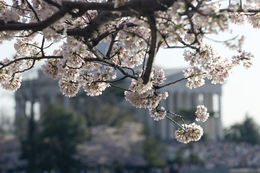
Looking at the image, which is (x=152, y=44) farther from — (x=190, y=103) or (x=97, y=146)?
(x=190, y=103)

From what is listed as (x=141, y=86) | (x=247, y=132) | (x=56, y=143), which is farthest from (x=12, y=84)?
(x=247, y=132)

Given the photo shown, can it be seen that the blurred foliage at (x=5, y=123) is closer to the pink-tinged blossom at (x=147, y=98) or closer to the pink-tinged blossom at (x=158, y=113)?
the pink-tinged blossom at (x=158, y=113)

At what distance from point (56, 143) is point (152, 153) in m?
14.5

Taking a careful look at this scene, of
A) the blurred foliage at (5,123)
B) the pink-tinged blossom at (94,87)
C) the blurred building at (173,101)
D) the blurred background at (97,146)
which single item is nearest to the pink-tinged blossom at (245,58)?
the pink-tinged blossom at (94,87)

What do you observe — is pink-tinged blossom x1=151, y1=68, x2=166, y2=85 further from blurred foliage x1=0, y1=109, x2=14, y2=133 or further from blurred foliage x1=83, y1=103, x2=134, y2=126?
blurred foliage x1=0, y1=109, x2=14, y2=133

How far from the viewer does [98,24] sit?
7969 mm

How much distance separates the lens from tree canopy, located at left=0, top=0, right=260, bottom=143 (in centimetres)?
710

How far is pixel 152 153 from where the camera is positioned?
65875 mm

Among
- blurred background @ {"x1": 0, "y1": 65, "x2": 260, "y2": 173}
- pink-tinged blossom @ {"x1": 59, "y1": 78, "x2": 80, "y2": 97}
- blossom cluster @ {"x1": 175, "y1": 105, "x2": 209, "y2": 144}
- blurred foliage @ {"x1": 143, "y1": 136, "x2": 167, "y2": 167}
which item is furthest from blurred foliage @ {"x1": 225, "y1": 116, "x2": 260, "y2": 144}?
pink-tinged blossom @ {"x1": 59, "y1": 78, "x2": 80, "y2": 97}

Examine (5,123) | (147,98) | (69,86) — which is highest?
(5,123)

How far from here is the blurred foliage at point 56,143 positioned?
178 ft

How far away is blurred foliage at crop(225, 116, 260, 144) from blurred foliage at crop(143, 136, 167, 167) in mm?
31723

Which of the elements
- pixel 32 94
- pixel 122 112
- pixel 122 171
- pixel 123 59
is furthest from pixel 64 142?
pixel 123 59

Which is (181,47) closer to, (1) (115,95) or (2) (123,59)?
(2) (123,59)
